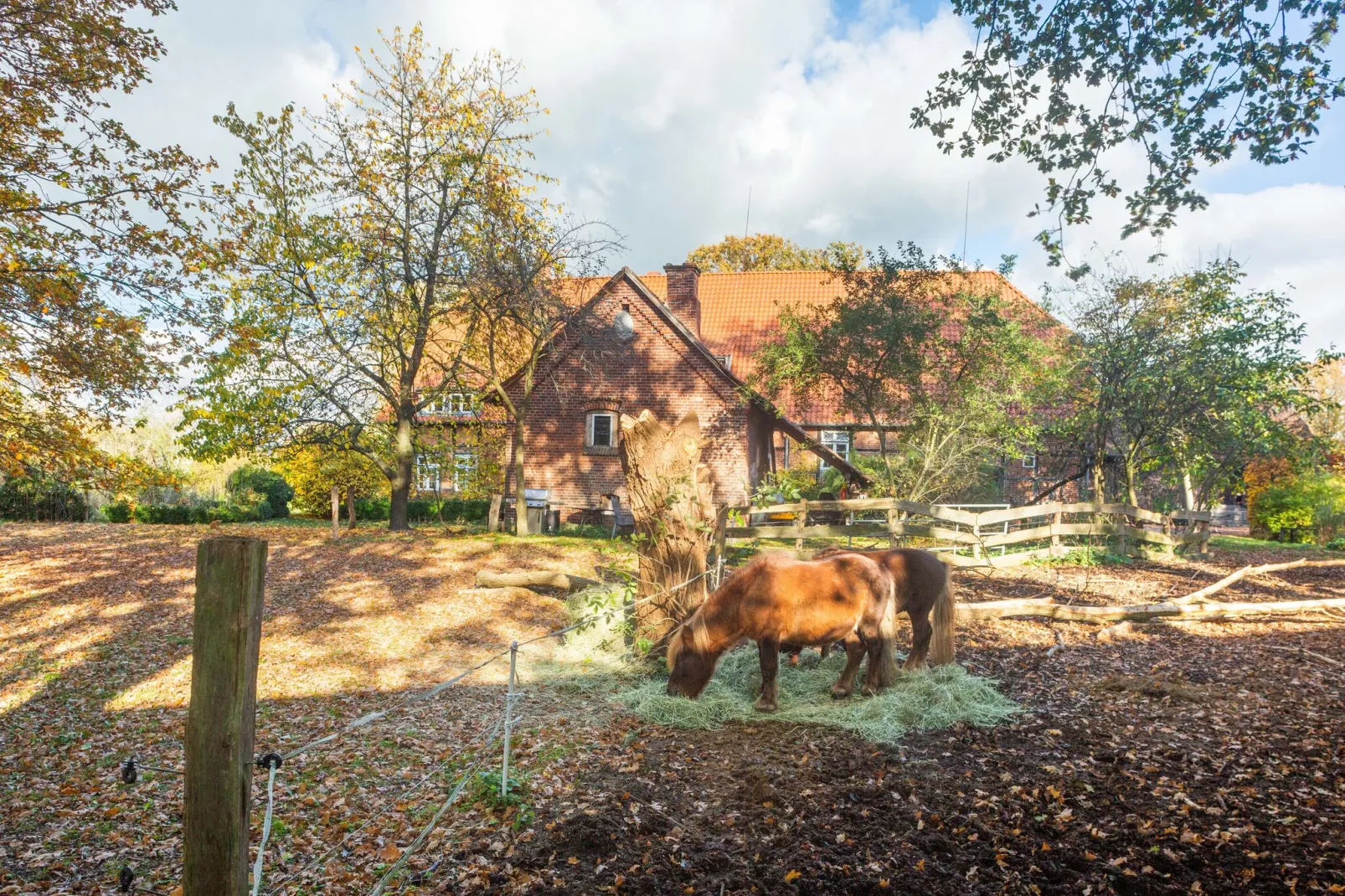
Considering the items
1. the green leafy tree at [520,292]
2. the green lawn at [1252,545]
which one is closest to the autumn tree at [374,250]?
the green leafy tree at [520,292]

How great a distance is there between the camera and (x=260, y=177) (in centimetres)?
1723

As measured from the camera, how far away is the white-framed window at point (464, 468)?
20.8 meters

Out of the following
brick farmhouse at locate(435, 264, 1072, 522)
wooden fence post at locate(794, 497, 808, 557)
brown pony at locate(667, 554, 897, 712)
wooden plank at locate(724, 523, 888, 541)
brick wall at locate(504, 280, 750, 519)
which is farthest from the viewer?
brick wall at locate(504, 280, 750, 519)

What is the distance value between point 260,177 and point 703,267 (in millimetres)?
27114

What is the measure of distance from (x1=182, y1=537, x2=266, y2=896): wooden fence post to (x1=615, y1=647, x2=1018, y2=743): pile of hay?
423 centimetres

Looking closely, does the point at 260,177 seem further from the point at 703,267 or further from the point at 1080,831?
the point at 703,267

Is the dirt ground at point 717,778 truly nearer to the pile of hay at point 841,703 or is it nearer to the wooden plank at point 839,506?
the pile of hay at point 841,703

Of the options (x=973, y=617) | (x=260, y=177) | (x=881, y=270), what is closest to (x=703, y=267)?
(x=881, y=270)

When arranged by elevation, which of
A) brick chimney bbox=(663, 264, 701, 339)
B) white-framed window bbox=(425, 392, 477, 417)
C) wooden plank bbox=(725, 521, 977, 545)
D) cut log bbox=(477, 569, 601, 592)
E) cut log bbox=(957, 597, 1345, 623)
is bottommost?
cut log bbox=(957, 597, 1345, 623)

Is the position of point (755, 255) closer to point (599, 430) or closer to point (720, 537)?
point (599, 430)

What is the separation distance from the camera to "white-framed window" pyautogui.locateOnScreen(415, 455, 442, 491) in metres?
20.6

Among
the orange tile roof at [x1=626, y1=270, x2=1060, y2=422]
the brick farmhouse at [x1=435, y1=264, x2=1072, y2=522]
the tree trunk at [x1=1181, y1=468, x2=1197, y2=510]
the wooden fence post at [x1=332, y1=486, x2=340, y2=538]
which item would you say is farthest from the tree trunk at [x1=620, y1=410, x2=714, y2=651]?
the tree trunk at [x1=1181, y1=468, x2=1197, y2=510]

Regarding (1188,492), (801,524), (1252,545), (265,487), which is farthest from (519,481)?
(1188,492)

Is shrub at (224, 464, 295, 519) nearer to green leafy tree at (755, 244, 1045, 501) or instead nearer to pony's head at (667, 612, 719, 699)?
green leafy tree at (755, 244, 1045, 501)
